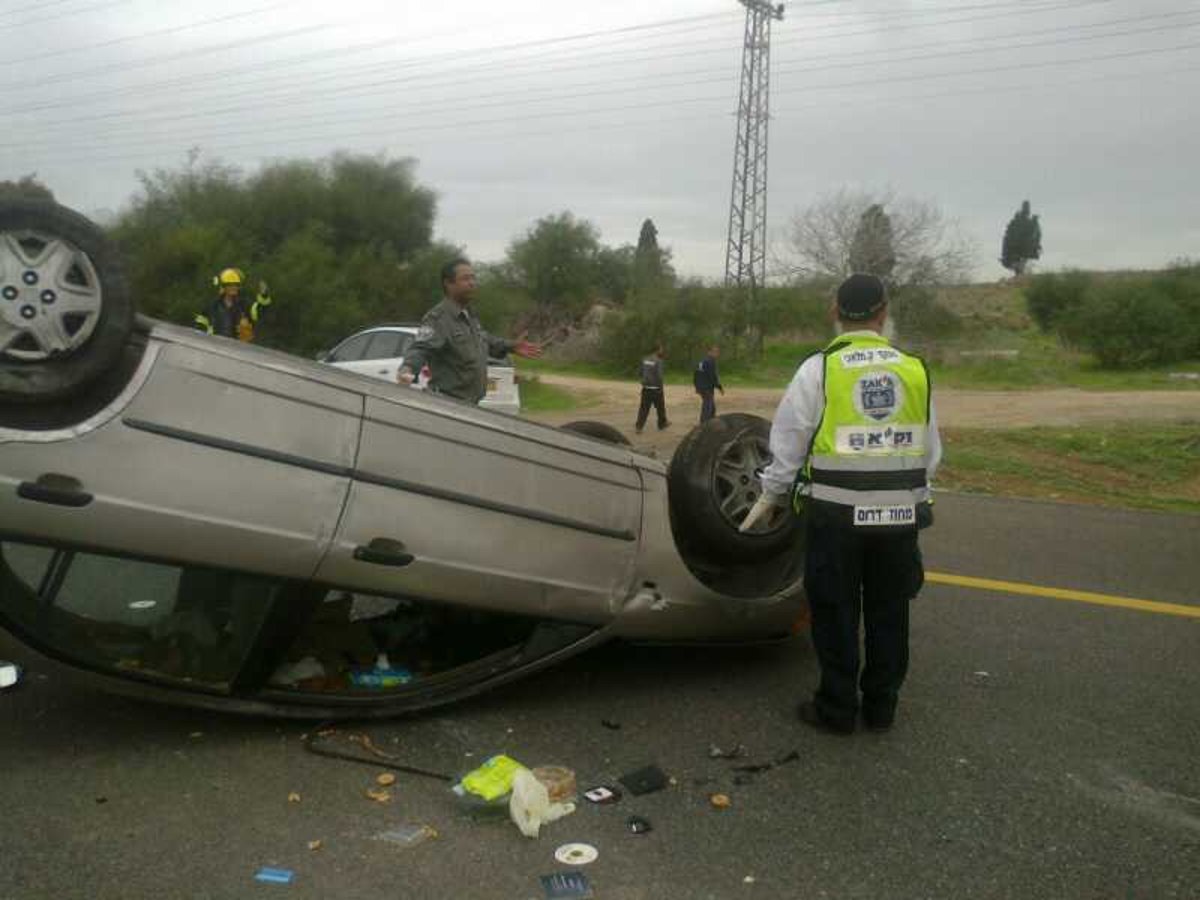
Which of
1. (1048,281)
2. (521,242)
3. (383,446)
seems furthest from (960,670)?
(1048,281)

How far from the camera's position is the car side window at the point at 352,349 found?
13.9 meters

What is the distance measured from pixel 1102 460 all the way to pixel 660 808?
973cm

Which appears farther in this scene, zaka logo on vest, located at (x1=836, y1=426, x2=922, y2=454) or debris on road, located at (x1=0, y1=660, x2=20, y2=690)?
debris on road, located at (x1=0, y1=660, x2=20, y2=690)

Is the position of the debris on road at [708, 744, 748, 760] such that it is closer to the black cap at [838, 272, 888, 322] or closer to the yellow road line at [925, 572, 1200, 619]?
the black cap at [838, 272, 888, 322]

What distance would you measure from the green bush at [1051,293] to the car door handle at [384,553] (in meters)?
39.1

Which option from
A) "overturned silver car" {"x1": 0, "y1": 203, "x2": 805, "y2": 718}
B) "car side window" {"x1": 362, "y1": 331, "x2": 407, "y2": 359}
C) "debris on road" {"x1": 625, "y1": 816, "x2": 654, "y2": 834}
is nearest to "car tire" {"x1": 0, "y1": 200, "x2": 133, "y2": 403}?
"overturned silver car" {"x1": 0, "y1": 203, "x2": 805, "y2": 718}

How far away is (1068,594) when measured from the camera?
578 cm

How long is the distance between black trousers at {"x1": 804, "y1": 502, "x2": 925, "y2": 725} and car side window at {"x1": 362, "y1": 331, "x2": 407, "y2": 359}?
10.5 m

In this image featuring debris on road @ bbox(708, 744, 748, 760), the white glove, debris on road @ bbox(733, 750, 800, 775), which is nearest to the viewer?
debris on road @ bbox(733, 750, 800, 775)

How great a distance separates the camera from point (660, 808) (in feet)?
10.6

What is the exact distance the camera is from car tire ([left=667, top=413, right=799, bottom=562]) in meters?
4.08

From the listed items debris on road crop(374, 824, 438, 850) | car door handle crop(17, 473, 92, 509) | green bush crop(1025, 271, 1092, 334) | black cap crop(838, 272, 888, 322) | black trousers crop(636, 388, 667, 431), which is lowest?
debris on road crop(374, 824, 438, 850)

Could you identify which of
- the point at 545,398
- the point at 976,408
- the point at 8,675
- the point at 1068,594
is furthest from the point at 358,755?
the point at 545,398

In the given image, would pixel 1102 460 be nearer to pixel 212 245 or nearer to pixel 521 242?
pixel 212 245
